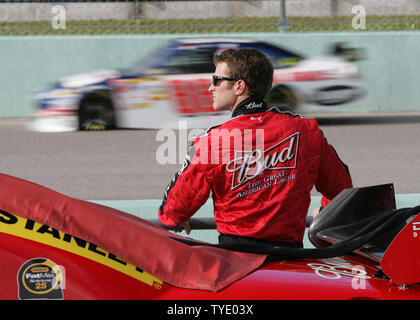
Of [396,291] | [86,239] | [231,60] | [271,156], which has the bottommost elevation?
[396,291]

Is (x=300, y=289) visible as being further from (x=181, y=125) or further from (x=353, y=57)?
(x=353, y=57)

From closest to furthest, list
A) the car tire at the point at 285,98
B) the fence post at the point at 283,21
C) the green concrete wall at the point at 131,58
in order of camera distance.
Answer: the car tire at the point at 285,98, the green concrete wall at the point at 131,58, the fence post at the point at 283,21

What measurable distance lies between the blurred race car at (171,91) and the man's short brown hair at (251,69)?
6.94 meters

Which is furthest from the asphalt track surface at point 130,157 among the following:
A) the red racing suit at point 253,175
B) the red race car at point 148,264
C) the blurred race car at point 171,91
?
the red race car at point 148,264

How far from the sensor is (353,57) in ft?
38.8

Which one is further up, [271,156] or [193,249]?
[271,156]

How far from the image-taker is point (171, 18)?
1232cm

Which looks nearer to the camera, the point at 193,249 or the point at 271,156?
the point at 193,249

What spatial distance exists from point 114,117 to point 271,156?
7.68m

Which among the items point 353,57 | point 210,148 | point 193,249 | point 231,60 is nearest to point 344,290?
point 193,249

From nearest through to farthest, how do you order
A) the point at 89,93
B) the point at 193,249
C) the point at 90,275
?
the point at 90,275 → the point at 193,249 → the point at 89,93

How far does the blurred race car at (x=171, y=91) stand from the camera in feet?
32.3

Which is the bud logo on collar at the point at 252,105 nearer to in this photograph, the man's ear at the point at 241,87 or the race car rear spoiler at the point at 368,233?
the man's ear at the point at 241,87

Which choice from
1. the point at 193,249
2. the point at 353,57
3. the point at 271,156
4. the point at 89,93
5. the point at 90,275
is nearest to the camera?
the point at 90,275
